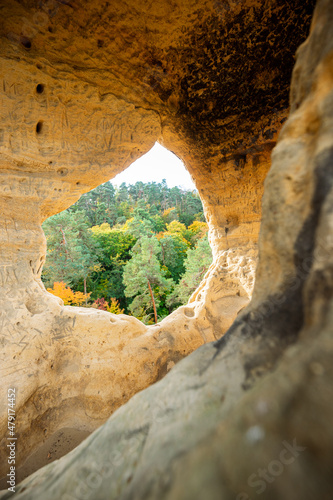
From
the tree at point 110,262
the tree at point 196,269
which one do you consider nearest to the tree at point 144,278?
the tree at point 196,269

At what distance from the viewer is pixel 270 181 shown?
1.10 m

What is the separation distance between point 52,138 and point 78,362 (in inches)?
122

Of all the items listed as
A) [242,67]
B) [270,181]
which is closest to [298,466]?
[270,181]

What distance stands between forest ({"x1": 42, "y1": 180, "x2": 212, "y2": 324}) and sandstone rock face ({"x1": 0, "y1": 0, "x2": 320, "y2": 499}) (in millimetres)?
7194

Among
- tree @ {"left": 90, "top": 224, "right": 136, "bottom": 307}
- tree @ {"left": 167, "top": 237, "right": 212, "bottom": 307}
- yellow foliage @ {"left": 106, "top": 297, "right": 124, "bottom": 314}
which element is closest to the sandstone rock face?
tree @ {"left": 167, "top": 237, "right": 212, "bottom": 307}

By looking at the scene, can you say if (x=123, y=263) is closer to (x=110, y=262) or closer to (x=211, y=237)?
(x=110, y=262)

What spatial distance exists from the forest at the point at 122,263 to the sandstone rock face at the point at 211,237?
Answer: 719 centimetres

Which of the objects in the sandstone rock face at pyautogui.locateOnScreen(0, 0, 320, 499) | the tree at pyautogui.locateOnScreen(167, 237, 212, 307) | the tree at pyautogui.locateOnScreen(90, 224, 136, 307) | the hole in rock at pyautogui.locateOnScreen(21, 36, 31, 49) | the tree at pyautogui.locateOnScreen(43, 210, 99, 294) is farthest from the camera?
the tree at pyautogui.locateOnScreen(90, 224, 136, 307)

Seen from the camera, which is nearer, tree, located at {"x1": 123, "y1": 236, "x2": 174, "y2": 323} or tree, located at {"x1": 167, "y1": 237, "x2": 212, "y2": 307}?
tree, located at {"x1": 167, "y1": 237, "x2": 212, "y2": 307}

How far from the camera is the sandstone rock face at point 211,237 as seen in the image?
2.57ft

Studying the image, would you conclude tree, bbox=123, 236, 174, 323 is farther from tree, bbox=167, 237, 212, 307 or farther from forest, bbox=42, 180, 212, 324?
tree, bbox=167, 237, 212, 307

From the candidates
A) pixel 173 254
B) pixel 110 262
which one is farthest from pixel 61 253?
pixel 173 254

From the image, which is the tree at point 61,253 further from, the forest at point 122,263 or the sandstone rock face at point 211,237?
the sandstone rock face at point 211,237

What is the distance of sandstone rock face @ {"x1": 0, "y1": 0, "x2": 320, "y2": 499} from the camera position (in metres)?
0.78
